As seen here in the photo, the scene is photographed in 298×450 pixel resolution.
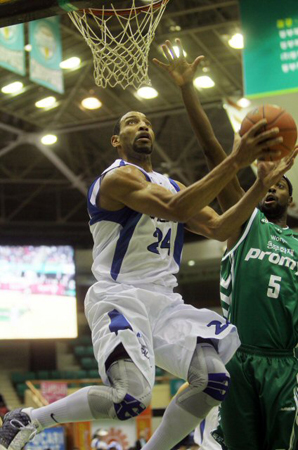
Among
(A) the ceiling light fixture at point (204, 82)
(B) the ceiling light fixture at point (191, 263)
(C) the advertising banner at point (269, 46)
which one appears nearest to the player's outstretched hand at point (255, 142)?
(C) the advertising banner at point (269, 46)

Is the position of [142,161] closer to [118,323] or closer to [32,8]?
[118,323]

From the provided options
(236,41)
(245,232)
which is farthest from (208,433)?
(236,41)

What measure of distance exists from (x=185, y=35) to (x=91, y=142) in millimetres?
5942

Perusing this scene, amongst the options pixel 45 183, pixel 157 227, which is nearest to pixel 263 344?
pixel 157 227

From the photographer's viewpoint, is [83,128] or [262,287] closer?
[262,287]

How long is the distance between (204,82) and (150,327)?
39.1 feet

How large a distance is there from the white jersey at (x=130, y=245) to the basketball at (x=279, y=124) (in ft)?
2.52

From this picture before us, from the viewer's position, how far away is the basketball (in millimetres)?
3973

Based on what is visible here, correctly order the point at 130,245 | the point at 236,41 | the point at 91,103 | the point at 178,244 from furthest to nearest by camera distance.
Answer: the point at 91,103, the point at 236,41, the point at 178,244, the point at 130,245

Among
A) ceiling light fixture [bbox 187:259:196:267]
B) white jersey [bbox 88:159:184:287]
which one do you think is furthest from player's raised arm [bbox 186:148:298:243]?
ceiling light fixture [bbox 187:259:196:267]

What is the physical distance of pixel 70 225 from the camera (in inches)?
945

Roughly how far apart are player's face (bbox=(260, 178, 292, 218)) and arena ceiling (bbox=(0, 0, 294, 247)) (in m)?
8.74

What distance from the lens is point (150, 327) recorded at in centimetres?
428

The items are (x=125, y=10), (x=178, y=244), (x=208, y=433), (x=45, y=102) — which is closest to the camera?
(x=178, y=244)
